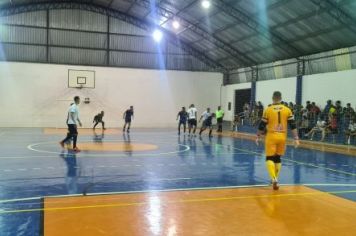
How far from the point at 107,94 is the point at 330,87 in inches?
718

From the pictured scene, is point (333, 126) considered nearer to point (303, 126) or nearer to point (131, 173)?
point (303, 126)

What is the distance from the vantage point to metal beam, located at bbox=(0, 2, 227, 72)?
103 feet

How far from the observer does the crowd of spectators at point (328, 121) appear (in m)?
21.5

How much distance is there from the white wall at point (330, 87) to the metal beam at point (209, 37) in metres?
7.33

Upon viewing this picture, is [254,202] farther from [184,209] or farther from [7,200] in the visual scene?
[7,200]

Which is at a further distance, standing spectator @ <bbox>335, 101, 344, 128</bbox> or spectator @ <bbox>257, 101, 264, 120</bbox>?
spectator @ <bbox>257, 101, 264, 120</bbox>

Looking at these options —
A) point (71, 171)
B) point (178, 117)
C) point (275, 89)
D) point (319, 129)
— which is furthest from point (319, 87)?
point (71, 171)

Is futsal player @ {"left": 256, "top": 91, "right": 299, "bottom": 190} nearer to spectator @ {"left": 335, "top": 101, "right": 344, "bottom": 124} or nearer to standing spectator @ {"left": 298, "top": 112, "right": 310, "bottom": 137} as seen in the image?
spectator @ {"left": 335, "top": 101, "right": 344, "bottom": 124}

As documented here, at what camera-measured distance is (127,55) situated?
35.2m

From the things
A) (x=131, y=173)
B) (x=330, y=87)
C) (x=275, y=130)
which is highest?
(x=330, y=87)

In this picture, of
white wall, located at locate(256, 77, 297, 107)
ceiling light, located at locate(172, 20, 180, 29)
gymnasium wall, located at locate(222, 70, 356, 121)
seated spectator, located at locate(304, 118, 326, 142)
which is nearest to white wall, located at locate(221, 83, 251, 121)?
white wall, located at locate(256, 77, 297, 107)

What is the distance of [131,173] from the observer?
1060 centimetres

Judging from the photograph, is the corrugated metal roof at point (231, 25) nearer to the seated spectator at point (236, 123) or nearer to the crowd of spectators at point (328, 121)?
the crowd of spectators at point (328, 121)

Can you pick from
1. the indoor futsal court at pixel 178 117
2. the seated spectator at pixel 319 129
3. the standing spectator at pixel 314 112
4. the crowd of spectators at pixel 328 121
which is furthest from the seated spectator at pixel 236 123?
the seated spectator at pixel 319 129
